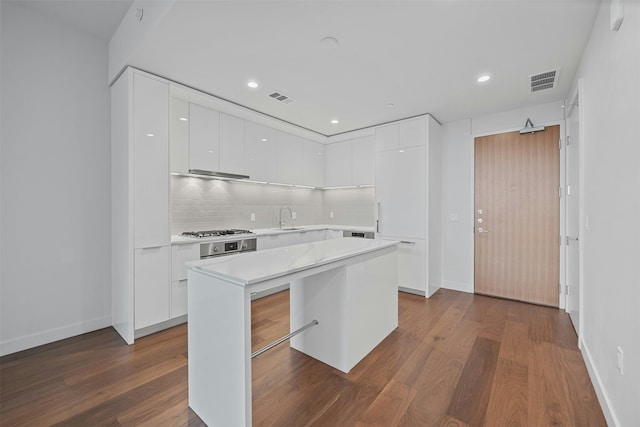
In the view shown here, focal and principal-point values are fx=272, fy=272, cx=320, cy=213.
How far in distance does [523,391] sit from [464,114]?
133 inches

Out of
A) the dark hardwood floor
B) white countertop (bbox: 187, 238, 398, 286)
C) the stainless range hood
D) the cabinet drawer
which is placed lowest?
the dark hardwood floor

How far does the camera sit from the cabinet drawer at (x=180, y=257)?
2836 millimetres

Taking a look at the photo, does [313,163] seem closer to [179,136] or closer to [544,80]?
[179,136]

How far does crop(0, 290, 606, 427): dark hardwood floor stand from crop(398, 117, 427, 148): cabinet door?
2491mm

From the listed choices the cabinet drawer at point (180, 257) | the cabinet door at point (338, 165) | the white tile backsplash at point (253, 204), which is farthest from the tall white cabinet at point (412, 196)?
the cabinet drawer at point (180, 257)

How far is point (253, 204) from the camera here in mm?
4422

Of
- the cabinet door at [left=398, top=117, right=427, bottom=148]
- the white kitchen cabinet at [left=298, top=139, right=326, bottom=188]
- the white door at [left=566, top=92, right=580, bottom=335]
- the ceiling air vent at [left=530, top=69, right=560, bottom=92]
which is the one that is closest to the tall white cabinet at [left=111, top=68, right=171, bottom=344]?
the white kitchen cabinet at [left=298, top=139, right=326, bottom=188]

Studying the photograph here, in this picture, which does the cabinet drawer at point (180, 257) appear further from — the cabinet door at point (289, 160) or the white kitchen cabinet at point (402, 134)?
the white kitchen cabinet at point (402, 134)

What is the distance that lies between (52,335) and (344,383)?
2763 millimetres

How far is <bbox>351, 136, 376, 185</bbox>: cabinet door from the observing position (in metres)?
4.64

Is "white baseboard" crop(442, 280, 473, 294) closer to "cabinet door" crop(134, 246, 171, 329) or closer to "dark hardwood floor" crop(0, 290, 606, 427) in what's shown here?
"dark hardwood floor" crop(0, 290, 606, 427)

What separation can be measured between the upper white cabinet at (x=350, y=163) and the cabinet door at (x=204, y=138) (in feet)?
7.54

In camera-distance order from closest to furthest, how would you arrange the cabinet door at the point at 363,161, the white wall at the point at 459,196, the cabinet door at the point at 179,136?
1. the cabinet door at the point at 179,136
2. the white wall at the point at 459,196
3. the cabinet door at the point at 363,161

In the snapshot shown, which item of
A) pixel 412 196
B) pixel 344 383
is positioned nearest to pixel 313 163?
pixel 412 196
